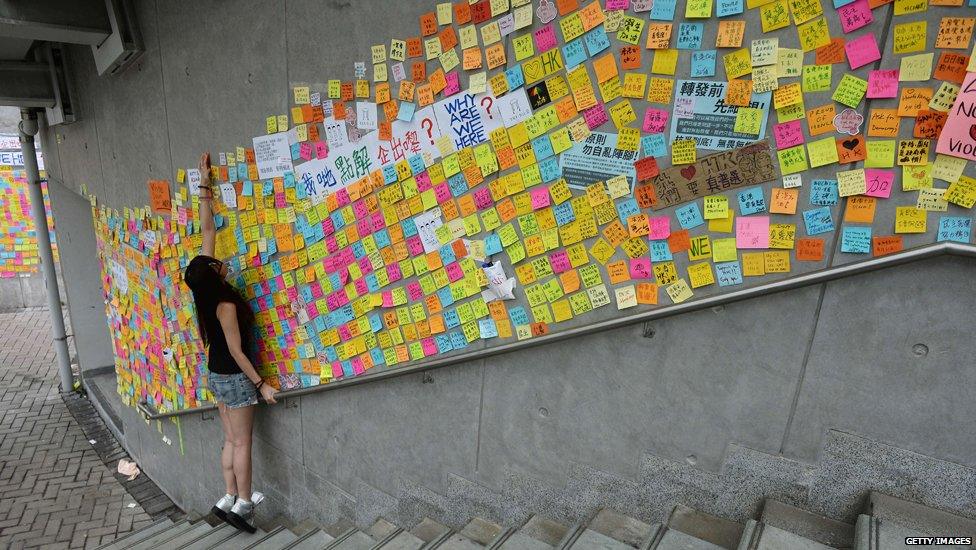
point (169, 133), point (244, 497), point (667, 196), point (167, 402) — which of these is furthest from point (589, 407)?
point (167, 402)

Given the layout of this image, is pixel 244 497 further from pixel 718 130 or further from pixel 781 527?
pixel 718 130

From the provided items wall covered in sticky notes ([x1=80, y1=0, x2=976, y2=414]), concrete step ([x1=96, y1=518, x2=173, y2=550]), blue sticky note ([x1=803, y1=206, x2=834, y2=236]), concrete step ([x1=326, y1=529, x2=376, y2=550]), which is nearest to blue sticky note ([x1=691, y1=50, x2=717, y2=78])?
wall covered in sticky notes ([x1=80, y1=0, x2=976, y2=414])

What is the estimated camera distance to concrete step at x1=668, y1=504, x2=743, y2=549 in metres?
2.16

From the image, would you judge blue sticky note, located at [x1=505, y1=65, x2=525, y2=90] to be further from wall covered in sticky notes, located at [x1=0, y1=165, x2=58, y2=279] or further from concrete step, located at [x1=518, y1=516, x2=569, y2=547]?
wall covered in sticky notes, located at [x1=0, y1=165, x2=58, y2=279]

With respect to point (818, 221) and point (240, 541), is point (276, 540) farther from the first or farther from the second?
point (818, 221)

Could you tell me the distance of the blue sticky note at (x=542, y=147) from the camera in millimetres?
2344

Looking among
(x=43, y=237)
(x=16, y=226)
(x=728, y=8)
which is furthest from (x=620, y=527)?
(x=16, y=226)

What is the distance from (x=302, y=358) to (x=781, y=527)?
9.48 ft

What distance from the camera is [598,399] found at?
2.46 meters

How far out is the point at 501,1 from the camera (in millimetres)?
2318

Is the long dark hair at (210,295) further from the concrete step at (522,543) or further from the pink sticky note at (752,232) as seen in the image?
the pink sticky note at (752,232)

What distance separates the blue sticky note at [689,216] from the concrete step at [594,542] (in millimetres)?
1335

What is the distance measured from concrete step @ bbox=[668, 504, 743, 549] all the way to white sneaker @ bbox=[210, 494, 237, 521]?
3.22m

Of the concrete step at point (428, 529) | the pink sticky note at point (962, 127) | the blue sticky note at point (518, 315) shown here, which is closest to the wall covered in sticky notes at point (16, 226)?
the concrete step at point (428, 529)
